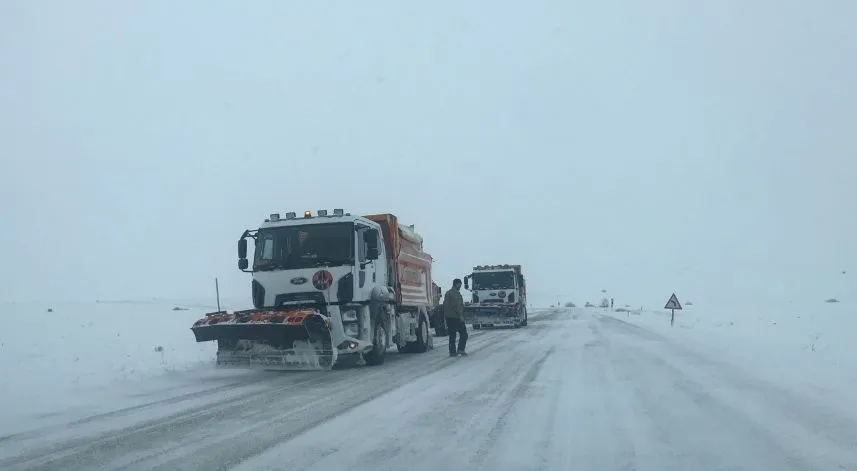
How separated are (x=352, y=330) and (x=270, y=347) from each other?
1.69 meters

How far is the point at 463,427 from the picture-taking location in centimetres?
808

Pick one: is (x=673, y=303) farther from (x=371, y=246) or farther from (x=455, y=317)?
(x=371, y=246)

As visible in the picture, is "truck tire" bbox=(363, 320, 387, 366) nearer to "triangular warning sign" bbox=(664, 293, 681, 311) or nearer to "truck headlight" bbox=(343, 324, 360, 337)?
"truck headlight" bbox=(343, 324, 360, 337)

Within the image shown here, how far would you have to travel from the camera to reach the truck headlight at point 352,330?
48.2ft

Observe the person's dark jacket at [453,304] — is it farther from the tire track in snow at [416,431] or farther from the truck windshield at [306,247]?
the tire track in snow at [416,431]

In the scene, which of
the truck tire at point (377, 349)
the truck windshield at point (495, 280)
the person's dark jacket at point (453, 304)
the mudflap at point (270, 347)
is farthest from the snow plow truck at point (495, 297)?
the mudflap at point (270, 347)

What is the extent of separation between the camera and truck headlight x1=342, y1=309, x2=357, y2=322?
1470 centimetres

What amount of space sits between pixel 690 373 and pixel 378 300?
21.0 ft

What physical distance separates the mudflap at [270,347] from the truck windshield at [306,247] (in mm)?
1770

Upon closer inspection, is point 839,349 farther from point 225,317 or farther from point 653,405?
point 225,317

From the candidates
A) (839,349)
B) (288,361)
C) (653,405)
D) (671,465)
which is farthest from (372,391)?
(839,349)

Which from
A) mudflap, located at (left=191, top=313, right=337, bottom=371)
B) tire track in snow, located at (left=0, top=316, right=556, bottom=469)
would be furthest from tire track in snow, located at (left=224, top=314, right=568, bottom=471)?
mudflap, located at (left=191, top=313, right=337, bottom=371)

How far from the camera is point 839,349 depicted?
789 inches

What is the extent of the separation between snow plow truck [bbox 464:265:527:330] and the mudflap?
23.6 metres
